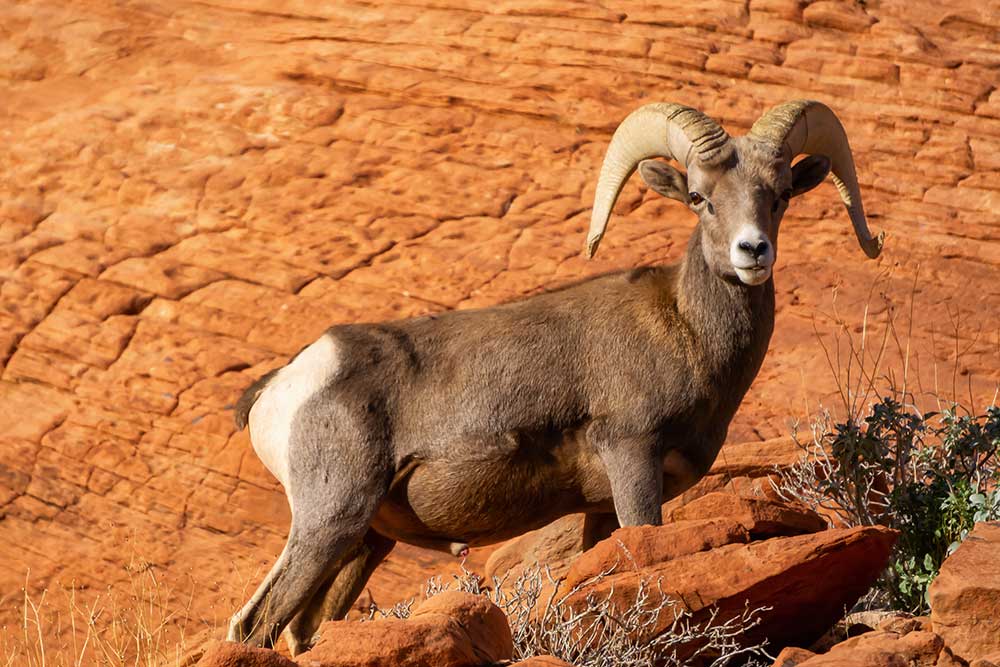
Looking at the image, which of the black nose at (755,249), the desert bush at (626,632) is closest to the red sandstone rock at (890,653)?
the desert bush at (626,632)

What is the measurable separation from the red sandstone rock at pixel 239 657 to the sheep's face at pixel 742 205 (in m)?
2.84

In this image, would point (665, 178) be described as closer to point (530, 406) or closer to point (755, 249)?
point (755, 249)

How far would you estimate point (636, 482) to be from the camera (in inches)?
245

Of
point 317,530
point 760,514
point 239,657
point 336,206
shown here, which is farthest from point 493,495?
point 336,206

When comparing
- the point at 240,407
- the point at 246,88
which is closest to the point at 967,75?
the point at 246,88

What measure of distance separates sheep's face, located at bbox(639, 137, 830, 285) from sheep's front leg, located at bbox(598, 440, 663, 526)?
93 cm

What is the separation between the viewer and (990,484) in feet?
23.2

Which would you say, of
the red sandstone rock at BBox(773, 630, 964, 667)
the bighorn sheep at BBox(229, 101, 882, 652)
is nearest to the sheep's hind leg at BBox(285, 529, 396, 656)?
the bighorn sheep at BBox(229, 101, 882, 652)

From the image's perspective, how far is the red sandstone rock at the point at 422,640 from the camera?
4.55m

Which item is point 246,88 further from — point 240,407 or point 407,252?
point 240,407

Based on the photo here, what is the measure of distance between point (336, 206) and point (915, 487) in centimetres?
800

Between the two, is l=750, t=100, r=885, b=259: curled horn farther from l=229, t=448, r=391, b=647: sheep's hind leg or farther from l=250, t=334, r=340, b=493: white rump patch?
l=229, t=448, r=391, b=647: sheep's hind leg

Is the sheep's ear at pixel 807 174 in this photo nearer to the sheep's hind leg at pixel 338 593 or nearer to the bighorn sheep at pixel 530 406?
the bighorn sheep at pixel 530 406

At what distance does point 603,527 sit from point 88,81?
418 inches
